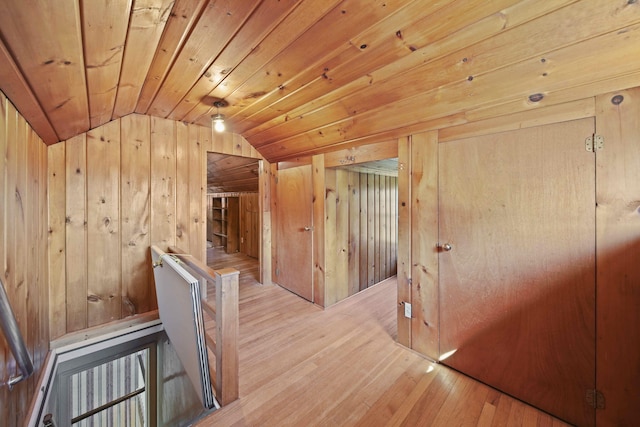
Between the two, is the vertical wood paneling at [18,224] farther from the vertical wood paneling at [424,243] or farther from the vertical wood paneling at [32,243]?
the vertical wood paneling at [424,243]

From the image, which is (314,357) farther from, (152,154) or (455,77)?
(152,154)

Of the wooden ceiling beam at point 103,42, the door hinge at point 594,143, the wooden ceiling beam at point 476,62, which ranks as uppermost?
the wooden ceiling beam at point 476,62

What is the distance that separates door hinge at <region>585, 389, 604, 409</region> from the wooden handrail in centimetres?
186

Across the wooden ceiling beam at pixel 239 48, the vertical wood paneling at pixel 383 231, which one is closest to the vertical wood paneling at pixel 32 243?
the wooden ceiling beam at pixel 239 48

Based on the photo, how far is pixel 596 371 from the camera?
1176mm

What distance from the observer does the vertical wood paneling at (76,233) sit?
199 cm

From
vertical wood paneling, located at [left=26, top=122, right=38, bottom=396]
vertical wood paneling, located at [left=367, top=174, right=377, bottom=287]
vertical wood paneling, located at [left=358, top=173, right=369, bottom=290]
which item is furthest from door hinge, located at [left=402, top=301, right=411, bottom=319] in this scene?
vertical wood paneling, located at [left=26, top=122, right=38, bottom=396]

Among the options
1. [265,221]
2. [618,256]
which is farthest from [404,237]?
[265,221]

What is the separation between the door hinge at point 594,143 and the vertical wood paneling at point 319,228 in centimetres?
186

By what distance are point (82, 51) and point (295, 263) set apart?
98.2 inches

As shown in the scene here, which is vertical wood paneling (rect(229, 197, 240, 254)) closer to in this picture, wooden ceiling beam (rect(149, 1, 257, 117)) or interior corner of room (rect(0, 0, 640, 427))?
interior corner of room (rect(0, 0, 640, 427))

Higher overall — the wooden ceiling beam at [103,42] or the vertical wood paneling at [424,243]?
the wooden ceiling beam at [103,42]

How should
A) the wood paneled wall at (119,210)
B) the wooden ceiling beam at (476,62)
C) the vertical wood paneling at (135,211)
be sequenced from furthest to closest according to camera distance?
the vertical wood paneling at (135,211) → the wood paneled wall at (119,210) → the wooden ceiling beam at (476,62)

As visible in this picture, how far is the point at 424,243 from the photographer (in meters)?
1.78
